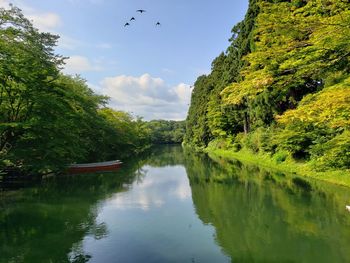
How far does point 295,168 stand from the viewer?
23734 mm

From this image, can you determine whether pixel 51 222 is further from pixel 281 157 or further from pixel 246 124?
pixel 246 124

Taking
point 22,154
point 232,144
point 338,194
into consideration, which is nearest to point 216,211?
point 338,194

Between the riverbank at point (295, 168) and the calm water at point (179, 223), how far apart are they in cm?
99

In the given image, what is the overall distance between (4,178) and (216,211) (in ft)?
45.4

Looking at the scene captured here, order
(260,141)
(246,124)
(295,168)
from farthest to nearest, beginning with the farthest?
(246,124), (260,141), (295,168)

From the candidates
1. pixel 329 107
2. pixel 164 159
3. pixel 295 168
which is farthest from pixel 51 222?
pixel 164 159

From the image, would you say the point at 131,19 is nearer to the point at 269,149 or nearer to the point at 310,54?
the point at 310,54

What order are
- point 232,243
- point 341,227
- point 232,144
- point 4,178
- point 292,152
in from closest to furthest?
point 232,243 → point 341,227 → point 4,178 → point 292,152 → point 232,144

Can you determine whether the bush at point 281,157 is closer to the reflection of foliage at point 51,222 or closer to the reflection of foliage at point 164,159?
the reflection of foliage at point 164,159

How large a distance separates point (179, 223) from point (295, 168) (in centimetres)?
1461

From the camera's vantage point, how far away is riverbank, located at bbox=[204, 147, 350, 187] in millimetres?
18172

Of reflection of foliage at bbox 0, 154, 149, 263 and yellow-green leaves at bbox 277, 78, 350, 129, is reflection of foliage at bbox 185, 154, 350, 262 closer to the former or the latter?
yellow-green leaves at bbox 277, 78, 350, 129

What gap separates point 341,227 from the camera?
36.3 ft

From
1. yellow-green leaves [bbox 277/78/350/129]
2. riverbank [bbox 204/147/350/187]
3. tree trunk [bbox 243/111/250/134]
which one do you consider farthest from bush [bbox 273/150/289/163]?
yellow-green leaves [bbox 277/78/350/129]
